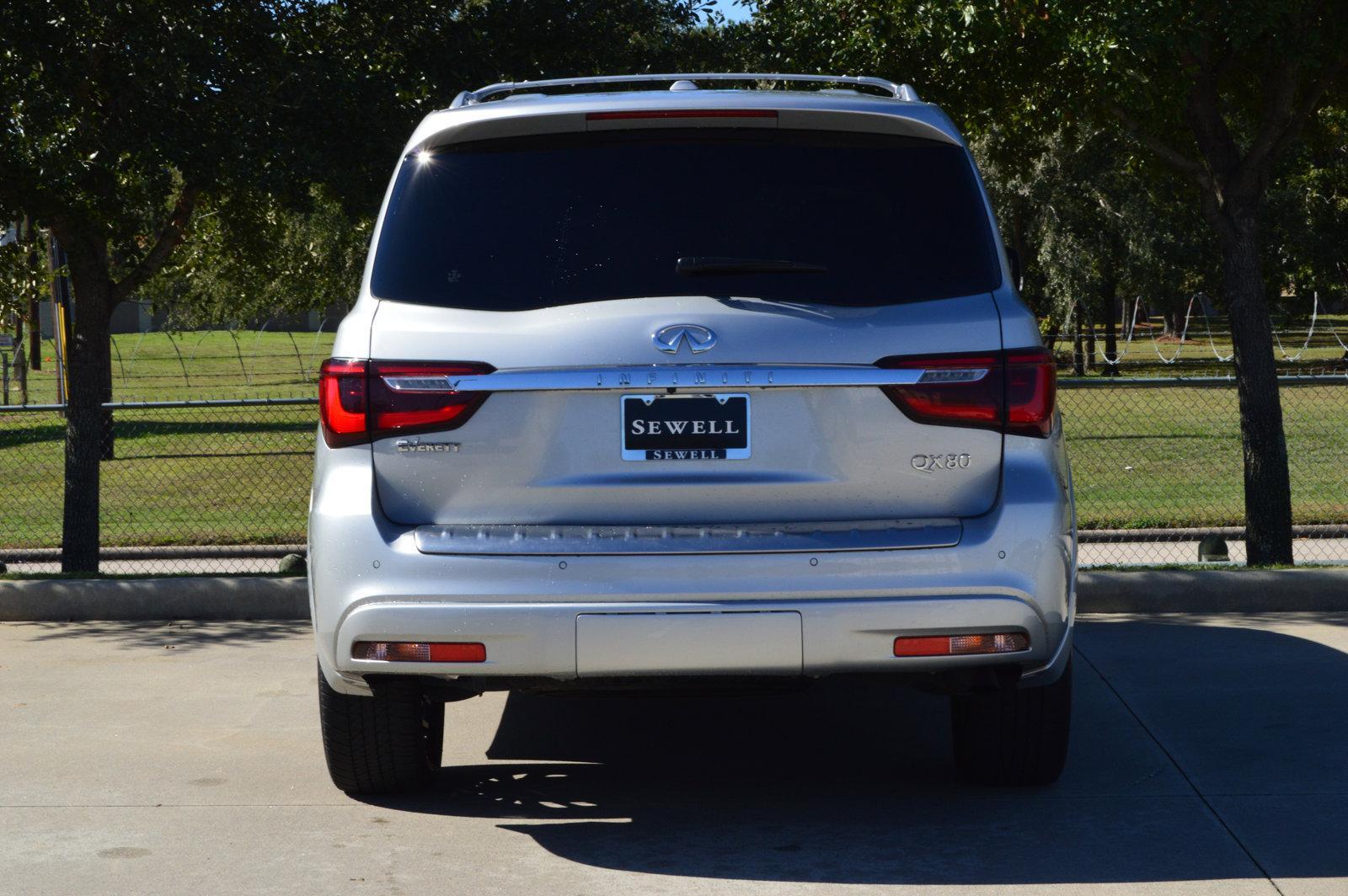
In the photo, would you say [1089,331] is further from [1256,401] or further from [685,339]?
[685,339]

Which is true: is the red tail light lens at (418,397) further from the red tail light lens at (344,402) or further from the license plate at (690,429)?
the license plate at (690,429)

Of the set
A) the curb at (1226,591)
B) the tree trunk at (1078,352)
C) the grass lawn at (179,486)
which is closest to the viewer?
the curb at (1226,591)

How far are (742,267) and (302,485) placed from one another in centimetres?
1287

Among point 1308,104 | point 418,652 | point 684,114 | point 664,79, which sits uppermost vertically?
point 1308,104

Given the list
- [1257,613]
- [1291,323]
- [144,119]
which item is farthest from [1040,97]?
[1291,323]

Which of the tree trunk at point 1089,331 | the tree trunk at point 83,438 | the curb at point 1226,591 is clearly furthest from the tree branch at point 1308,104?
the tree trunk at point 1089,331

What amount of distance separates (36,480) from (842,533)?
15569 mm

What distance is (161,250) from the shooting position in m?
11.0

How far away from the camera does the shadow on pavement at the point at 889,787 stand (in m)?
4.38

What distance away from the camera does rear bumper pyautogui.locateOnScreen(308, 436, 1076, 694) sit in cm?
410

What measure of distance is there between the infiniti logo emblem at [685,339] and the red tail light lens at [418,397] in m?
0.46

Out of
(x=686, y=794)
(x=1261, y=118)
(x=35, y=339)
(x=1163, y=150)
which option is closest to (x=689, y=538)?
(x=686, y=794)

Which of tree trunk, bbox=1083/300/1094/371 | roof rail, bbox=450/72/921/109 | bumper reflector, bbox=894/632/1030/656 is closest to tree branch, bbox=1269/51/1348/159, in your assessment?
roof rail, bbox=450/72/921/109

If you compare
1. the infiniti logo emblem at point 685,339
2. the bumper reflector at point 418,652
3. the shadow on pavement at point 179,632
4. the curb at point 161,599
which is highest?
the infiniti logo emblem at point 685,339
